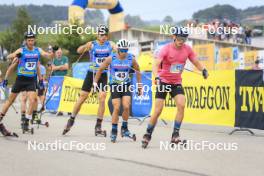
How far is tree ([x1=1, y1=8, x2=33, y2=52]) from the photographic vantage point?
5516 cm

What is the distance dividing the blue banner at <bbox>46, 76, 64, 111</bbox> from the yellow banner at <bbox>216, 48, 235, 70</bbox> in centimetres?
1042

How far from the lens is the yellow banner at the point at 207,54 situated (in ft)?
96.5

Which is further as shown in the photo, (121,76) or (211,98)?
(211,98)

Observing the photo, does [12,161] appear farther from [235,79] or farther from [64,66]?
[64,66]

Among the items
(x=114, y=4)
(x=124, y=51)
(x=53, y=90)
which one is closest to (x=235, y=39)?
(x=114, y=4)

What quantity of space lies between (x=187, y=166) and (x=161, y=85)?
2.75m

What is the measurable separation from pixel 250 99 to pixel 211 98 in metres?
1.34

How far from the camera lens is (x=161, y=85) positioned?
11.1 metres

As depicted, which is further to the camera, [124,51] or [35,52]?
[35,52]

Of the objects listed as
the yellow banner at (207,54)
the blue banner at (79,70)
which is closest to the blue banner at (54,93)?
the blue banner at (79,70)

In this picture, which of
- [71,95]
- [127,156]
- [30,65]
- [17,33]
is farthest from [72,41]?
[127,156]

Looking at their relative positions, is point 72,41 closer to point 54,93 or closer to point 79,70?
point 79,70

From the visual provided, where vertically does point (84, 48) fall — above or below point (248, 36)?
below

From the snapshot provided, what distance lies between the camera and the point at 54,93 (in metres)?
21.3
